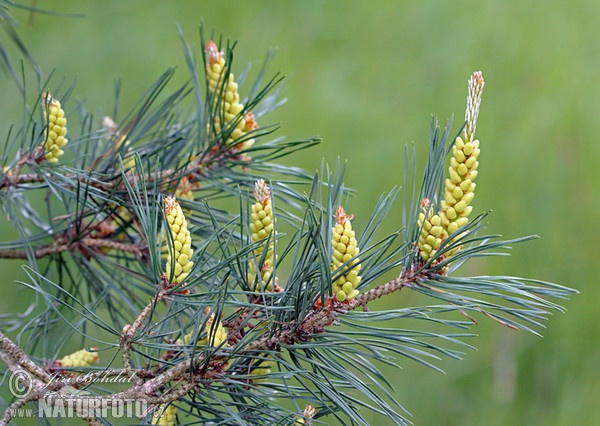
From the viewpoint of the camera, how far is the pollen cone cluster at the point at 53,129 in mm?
393

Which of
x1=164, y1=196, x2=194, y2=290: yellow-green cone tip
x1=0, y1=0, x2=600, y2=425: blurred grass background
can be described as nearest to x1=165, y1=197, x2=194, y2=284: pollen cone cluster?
x1=164, y1=196, x2=194, y2=290: yellow-green cone tip

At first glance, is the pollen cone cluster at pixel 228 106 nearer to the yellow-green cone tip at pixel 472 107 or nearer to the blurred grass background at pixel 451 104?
the yellow-green cone tip at pixel 472 107

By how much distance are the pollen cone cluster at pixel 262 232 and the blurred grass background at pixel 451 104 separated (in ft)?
2.53

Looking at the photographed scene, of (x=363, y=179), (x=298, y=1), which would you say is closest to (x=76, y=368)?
(x=363, y=179)

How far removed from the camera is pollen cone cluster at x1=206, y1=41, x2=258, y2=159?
426 mm

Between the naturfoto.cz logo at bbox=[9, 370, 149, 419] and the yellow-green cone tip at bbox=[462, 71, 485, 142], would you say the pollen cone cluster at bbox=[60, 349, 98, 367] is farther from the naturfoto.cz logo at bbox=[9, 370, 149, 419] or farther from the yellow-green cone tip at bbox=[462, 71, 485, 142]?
the yellow-green cone tip at bbox=[462, 71, 485, 142]

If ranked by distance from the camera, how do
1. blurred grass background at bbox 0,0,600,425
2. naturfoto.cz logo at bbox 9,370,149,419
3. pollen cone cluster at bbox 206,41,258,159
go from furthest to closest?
blurred grass background at bbox 0,0,600,425 < pollen cone cluster at bbox 206,41,258,159 < naturfoto.cz logo at bbox 9,370,149,419

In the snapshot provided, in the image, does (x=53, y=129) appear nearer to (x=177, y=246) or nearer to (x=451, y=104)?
(x=177, y=246)

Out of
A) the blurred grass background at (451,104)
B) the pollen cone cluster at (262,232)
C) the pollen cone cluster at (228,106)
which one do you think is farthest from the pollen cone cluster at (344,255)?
the blurred grass background at (451,104)

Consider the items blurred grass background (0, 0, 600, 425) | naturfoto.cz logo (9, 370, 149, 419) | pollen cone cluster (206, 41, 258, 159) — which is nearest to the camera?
naturfoto.cz logo (9, 370, 149, 419)

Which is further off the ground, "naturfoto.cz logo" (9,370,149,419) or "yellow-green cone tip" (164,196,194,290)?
"yellow-green cone tip" (164,196,194,290)

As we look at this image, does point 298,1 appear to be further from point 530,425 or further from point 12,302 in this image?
point 530,425

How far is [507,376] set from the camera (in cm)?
106

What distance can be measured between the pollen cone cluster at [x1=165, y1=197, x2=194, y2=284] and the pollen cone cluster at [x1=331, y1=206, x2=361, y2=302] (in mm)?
62
